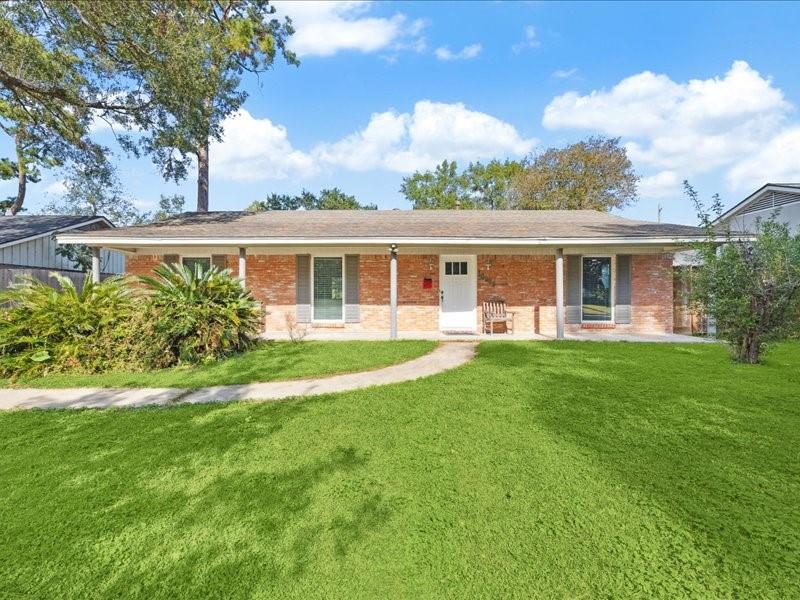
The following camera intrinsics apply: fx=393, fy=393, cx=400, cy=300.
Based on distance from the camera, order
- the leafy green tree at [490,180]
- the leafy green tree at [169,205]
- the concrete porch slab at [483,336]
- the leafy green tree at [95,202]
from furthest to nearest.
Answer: the leafy green tree at [169,205] → the leafy green tree at [490,180] → the leafy green tree at [95,202] → the concrete porch slab at [483,336]

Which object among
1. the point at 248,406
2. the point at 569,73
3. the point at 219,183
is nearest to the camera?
the point at 248,406

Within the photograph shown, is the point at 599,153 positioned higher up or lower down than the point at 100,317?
higher up

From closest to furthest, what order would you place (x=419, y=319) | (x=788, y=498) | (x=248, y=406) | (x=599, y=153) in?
(x=788, y=498)
(x=248, y=406)
(x=419, y=319)
(x=599, y=153)

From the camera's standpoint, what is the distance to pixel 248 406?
4.84 m

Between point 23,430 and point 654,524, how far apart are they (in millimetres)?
5811

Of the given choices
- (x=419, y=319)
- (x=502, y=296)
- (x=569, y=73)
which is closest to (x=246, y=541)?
(x=419, y=319)

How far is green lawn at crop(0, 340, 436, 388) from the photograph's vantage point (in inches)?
239

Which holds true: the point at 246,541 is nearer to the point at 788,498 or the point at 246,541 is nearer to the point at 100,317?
the point at 788,498

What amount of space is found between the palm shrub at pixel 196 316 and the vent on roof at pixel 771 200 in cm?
1864

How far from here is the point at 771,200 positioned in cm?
1509

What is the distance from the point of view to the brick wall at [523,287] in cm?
1155

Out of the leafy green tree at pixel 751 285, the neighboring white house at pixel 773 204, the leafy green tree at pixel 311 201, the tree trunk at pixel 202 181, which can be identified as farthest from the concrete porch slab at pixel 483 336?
the leafy green tree at pixel 311 201

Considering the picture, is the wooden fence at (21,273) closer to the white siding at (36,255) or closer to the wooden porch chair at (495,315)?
the white siding at (36,255)

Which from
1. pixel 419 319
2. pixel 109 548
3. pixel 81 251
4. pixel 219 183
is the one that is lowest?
pixel 109 548
